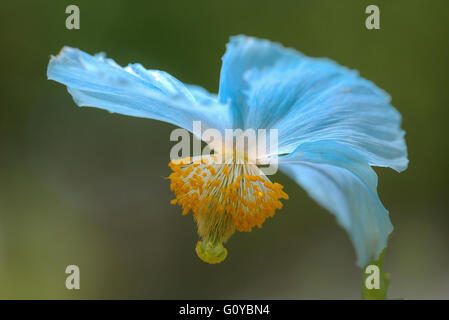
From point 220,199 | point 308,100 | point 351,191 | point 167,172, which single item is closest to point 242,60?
point 308,100

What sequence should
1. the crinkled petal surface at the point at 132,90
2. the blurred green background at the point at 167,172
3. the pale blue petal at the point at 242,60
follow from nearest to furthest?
the pale blue petal at the point at 242,60
the crinkled petal surface at the point at 132,90
the blurred green background at the point at 167,172

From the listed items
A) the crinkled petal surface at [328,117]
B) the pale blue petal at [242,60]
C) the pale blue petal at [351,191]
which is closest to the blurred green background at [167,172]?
the pale blue petal at [351,191]

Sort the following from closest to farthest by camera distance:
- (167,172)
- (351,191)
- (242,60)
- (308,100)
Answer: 1. (242,60)
2. (308,100)
3. (351,191)
4. (167,172)

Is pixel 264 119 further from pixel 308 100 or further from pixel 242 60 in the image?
pixel 242 60

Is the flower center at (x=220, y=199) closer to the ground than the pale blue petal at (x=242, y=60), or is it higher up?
closer to the ground

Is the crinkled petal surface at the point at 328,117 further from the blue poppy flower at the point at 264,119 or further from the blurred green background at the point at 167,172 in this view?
the blurred green background at the point at 167,172

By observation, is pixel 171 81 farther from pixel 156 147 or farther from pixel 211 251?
pixel 156 147

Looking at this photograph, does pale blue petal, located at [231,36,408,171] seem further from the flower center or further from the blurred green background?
the blurred green background
